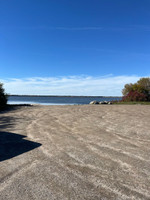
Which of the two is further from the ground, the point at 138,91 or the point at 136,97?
the point at 138,91

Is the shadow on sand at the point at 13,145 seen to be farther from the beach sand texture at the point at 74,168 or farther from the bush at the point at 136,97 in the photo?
the bush at the point at 136,97

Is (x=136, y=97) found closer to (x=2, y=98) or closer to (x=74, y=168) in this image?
A: (x=2, y=98)

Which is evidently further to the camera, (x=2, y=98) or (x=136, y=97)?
(x=136, y=97)

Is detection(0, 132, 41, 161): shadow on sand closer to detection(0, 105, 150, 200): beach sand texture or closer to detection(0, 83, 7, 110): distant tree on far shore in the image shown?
detection(0, 105, 150, 200): beach sand texture

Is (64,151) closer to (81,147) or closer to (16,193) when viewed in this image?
(81,147)

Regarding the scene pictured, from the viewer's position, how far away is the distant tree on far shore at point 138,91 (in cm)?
2597

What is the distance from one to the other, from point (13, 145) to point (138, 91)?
89.7 feet

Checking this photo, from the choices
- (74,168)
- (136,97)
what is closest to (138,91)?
(136,97)

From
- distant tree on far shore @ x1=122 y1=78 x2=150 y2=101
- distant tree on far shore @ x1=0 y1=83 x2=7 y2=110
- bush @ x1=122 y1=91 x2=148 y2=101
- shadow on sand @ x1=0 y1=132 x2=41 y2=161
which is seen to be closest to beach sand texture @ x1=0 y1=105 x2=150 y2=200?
shadow on sand @ x1=0 y1=132 x2=41 y2=161

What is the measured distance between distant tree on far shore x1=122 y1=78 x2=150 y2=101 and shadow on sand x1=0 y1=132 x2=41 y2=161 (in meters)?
24.1

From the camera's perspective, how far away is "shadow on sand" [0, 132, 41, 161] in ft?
10.7

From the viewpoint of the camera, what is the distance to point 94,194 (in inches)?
76.7

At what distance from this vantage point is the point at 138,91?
28.0m

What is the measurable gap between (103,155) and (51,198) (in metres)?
1.53
